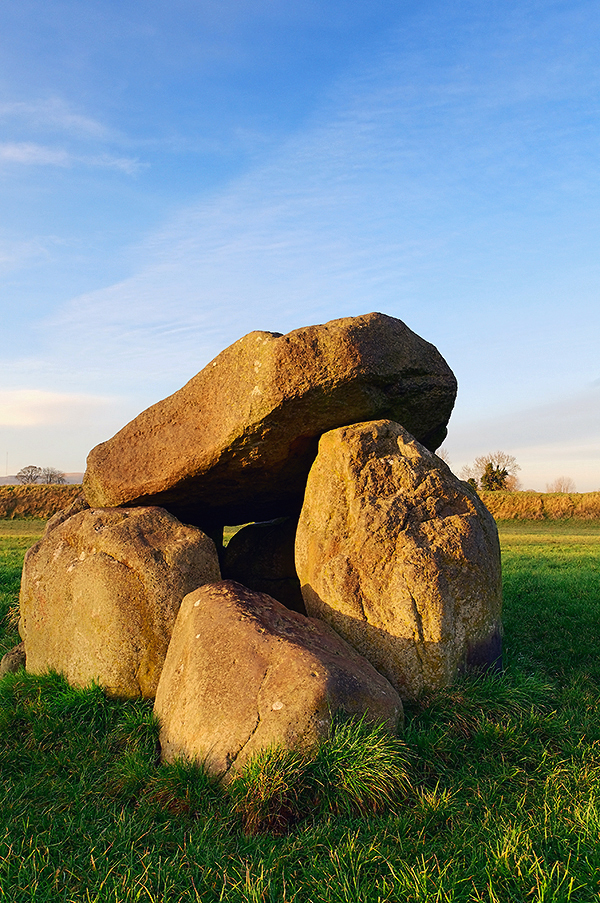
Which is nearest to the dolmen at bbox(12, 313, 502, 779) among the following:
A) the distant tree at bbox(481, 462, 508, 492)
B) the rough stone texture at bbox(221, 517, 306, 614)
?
the rough stone texture at bbox(221, 517, 306, 614)

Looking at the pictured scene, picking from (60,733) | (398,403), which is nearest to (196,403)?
(398,403)

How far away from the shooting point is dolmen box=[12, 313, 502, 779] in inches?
228

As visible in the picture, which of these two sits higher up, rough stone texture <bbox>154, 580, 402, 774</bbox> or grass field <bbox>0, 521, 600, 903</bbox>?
rough stone texture <bbox>154, 580, 402, 774</bbox>

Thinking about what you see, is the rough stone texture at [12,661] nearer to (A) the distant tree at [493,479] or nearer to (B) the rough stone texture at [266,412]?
(B) the rough stone texture at [266,412]

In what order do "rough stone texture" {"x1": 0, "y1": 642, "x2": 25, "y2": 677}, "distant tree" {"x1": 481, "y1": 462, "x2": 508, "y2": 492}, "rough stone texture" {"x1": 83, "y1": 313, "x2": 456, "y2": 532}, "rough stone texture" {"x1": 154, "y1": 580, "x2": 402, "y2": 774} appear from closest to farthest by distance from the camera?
"rough stone texture" {"x1": 154, "y1": 580, "x2": 402, "y2": 774} → "rough stone texture" {"x1": 83, "y1": 313, "x2": 456, "y2": 532} → "rough stone texture" {"x1": 0, "y1": 642, "x2": 25, "y2": 677} → "distant tree" {"x1": 481, "y1": 462, "x2": 508, "y2": 492}

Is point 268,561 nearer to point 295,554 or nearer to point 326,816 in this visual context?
point 295,554

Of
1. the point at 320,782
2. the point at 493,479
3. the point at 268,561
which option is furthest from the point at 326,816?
the point at 493,479

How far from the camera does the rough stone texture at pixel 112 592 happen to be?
273 inches

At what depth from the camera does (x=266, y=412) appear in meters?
7.25

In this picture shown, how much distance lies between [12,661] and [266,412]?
478 centimetres

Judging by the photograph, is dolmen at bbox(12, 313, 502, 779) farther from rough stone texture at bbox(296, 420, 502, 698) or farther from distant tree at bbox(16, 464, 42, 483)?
distant tree at bbox(16, 464, 42, 483)

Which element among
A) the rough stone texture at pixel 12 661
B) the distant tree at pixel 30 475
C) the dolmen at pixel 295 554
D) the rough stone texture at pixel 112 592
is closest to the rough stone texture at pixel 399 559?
the dolmen at pixel 295 554

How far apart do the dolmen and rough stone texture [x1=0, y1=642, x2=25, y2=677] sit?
386 millimetres

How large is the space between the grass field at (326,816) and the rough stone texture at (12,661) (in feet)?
3.26
